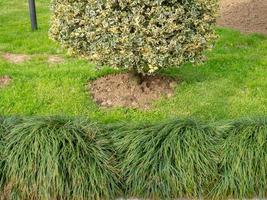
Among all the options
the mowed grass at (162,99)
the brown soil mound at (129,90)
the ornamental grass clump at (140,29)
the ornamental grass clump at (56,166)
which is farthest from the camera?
the brown soil mound at (129,90)

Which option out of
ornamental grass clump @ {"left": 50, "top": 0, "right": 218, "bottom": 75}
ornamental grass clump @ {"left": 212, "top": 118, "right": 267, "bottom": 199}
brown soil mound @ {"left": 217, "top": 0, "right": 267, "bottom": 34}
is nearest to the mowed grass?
ornamental grass clump @ {"left": 50, "top": 0, "right": 218, "bottom": 75}

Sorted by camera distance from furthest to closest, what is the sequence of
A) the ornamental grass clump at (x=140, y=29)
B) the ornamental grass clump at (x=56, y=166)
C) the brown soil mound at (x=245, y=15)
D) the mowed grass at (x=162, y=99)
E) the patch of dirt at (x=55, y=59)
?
the brown soil mound at (x=245, y=15) < the patch of dirt at (x=55, y=59) < the mowed grass at (x=162, y=99) < the ornamental grass clump at (x=140, y=29) < the ornamental grass clump at (x=56, y=166)

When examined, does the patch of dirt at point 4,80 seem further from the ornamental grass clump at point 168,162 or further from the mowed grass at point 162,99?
the ornamental grass clump at point 168,162

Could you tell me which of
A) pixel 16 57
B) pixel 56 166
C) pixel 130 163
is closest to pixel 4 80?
pixel 16 57

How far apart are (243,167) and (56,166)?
190cm

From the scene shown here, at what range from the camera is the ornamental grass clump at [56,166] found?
532 cm

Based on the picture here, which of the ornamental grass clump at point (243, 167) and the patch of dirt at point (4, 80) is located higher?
the ornamental grass clump at point (243, 167)

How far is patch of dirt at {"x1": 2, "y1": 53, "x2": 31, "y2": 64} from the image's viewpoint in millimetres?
9236

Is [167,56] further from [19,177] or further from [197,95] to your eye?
[19,177]

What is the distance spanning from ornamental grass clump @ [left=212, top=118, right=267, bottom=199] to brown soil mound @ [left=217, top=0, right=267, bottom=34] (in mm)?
5940

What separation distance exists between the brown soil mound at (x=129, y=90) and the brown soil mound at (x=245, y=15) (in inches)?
156

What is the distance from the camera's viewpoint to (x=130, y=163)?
5520 millimetres

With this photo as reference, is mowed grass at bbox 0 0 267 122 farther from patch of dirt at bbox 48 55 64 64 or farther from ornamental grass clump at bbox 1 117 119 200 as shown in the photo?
ornamental grass clump at bbox 1 117 119 200

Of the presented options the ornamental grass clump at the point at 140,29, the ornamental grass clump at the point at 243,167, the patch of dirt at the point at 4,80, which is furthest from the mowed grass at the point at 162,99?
the ornamental grass clump at the point at 243,167
